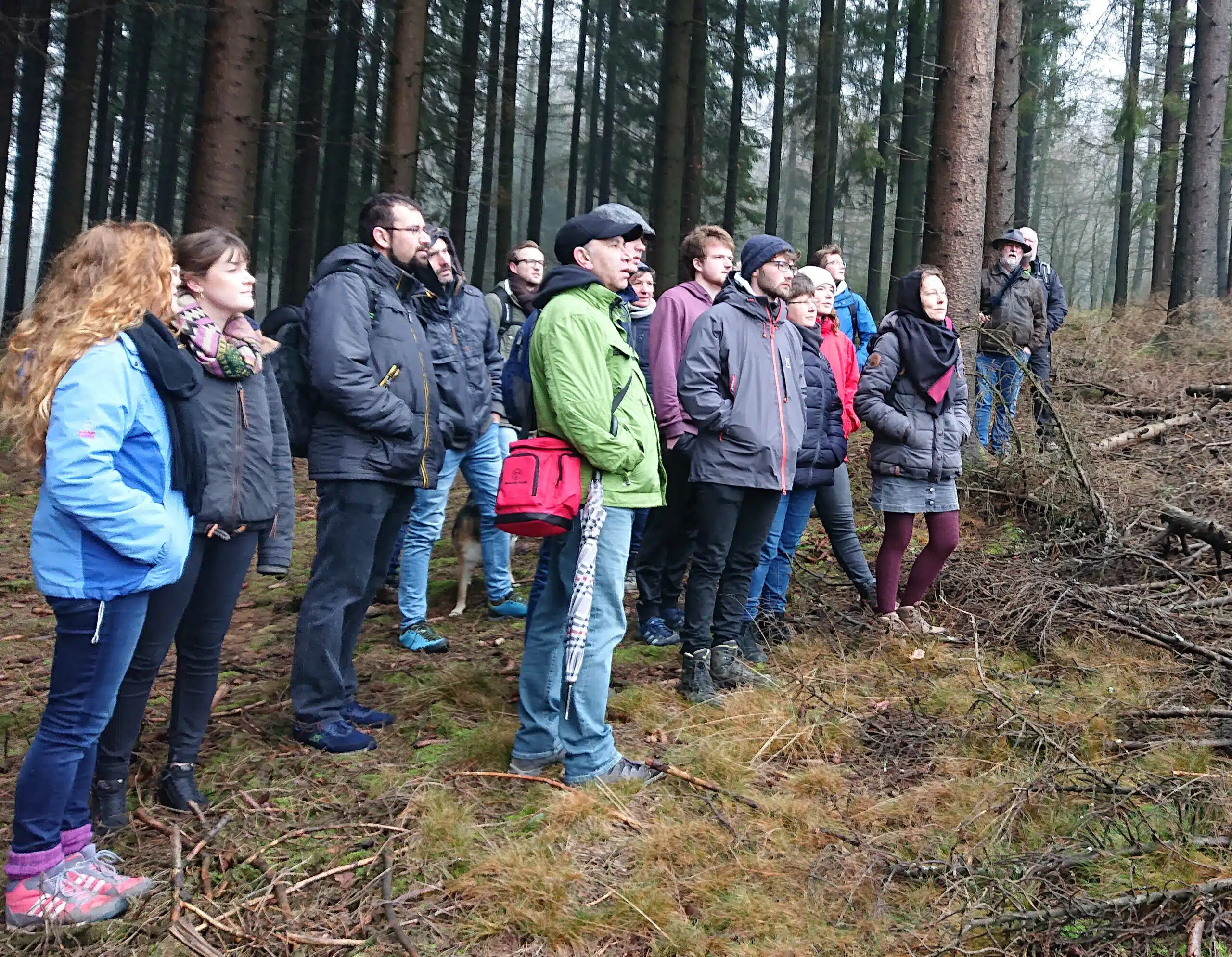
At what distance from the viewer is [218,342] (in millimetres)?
3568

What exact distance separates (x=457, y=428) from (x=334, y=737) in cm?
177

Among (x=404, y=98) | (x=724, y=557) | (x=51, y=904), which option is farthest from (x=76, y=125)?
(x=51, y=904)

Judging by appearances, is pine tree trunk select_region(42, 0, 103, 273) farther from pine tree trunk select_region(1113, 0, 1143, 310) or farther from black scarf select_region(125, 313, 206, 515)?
pine tree trunk select_region(1113, 0, 1143, 310)

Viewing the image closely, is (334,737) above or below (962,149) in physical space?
below

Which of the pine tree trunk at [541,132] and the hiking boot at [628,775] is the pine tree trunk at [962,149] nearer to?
the hiking boot at [628,775]

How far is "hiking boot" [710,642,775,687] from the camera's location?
484cm

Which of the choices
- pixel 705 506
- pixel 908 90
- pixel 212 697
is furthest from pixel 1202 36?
pixel 212 697

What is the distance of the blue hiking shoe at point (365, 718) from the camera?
4555 millimetres

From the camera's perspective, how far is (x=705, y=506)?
478 cm

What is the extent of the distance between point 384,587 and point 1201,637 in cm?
465

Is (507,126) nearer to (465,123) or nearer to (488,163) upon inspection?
(465,123)

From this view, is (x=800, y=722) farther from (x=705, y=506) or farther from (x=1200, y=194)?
(x=1200, y=194)

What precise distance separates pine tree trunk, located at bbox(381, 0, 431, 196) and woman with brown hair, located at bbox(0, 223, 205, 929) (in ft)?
24.9

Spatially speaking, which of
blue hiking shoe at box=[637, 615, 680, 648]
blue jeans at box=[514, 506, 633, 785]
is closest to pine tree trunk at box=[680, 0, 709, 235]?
blue hiking shoe at box=[637, 615, 680, 648]
